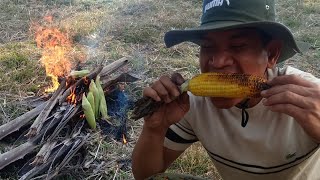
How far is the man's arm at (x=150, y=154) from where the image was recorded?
2.14m

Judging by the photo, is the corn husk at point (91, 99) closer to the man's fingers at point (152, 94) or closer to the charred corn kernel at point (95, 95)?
the charred corn kernel at point (95, 95)

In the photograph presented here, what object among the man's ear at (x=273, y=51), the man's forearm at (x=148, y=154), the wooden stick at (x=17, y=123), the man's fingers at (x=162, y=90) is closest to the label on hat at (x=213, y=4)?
the man's ear at (x=273, y=51)

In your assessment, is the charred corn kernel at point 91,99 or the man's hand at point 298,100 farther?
the charred corn kernel at point 91,99

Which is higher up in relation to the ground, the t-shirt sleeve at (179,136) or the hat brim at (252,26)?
the hat brim at (252,26)

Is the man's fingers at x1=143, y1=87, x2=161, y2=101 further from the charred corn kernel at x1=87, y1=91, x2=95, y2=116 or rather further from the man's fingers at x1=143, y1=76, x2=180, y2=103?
the charred corn kernel at x1=87, y1=91, x2=95, y2=116

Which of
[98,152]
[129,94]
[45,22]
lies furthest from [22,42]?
[98,152]

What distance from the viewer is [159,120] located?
203 cm

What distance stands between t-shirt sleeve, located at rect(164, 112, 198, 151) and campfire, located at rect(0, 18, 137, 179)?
121cm

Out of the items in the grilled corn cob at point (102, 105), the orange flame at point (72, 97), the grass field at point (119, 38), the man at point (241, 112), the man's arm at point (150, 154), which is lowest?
the grass field at point (119, 38)

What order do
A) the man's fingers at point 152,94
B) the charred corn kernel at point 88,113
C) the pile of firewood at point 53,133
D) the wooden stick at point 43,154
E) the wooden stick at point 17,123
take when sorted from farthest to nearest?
the charred corn kernel at point 88,113 → the wooden stick at point 17,123 → the pile of firewood at point 53,133 → the wooden stick at point 43,154 → the man's fingers at point 152,94

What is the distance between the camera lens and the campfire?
3188mm

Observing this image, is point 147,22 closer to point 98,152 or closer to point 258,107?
point 98,152

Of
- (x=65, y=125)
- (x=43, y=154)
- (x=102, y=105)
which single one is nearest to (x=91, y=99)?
(x=102, y=105)

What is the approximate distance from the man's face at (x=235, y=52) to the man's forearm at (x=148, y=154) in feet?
1.50
